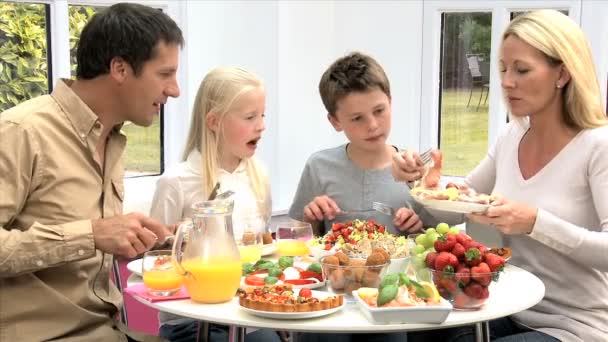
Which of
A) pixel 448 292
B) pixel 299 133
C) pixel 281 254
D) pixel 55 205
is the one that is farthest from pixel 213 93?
pixel 299 133

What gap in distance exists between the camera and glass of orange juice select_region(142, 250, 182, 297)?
1820mm

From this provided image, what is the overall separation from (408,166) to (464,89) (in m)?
1.70

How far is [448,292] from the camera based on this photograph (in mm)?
1741

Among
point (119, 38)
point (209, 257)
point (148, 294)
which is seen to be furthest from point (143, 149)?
point (209, 257)

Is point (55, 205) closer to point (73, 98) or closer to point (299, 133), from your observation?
point (73, 98)

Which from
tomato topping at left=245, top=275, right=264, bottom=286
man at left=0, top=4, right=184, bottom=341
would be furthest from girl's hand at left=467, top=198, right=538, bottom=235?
man at left=0, top=4, right=184, bottom=341

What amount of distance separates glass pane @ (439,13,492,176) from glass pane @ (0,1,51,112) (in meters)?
1.90

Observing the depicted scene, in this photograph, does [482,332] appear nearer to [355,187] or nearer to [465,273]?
[465,273]

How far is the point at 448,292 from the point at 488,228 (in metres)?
0.67

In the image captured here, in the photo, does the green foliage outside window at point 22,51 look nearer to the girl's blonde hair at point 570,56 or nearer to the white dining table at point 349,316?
the white dining table at point 349,316

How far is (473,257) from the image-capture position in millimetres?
1730

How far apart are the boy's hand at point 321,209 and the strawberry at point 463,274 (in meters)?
0.79

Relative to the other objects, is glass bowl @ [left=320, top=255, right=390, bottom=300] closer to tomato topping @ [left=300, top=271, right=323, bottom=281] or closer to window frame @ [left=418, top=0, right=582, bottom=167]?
tomato topping @ [left=300, top=271, right=323, bottom=281]

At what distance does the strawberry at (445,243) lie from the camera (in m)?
Answer: 1.77
